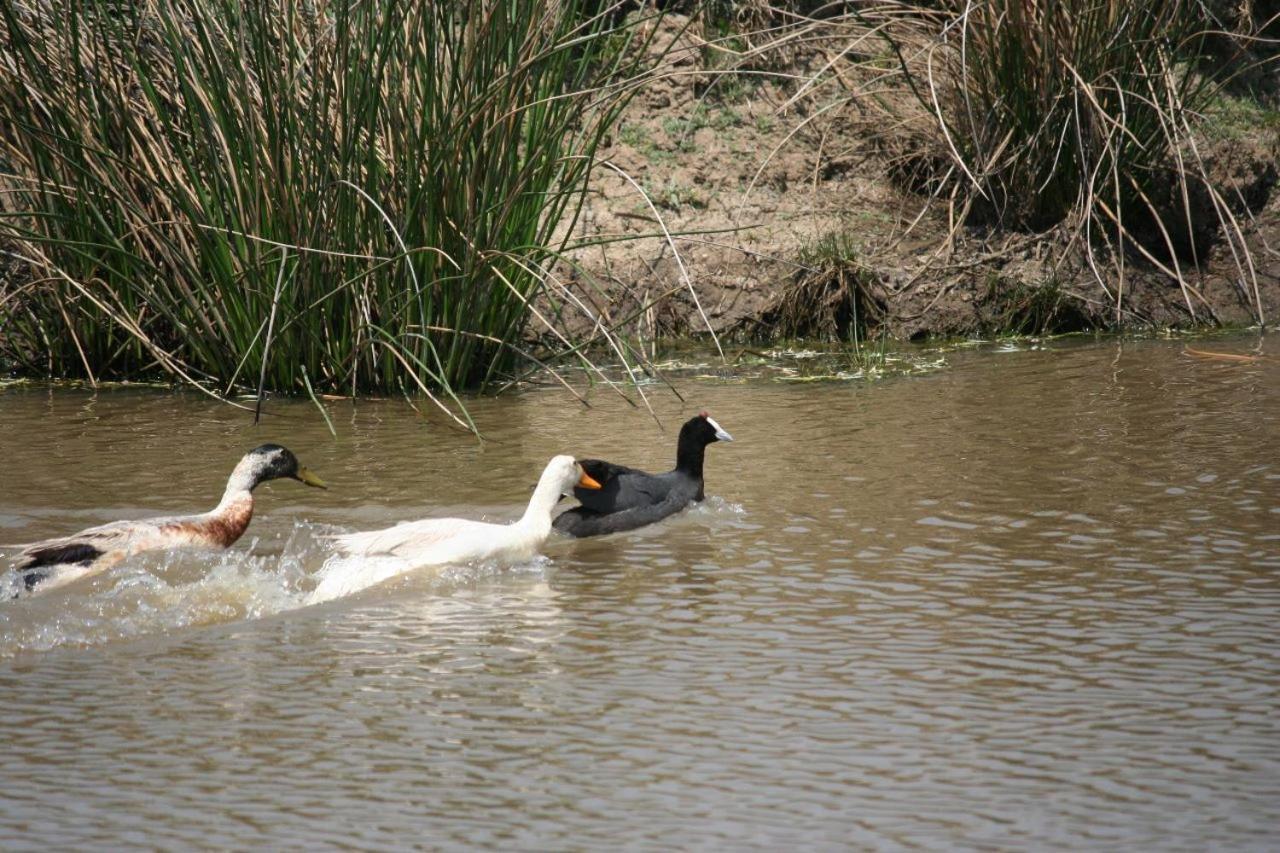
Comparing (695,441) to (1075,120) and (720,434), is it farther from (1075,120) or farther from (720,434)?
(1075,120)

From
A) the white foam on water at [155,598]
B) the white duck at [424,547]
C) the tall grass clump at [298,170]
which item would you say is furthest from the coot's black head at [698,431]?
the white foam on water at [155,598]

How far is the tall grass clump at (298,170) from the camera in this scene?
7734mm

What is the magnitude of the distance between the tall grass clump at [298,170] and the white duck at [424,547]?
6.34 ft

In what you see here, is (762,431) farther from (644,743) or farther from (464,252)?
(644,743)

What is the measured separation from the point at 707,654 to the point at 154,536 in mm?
2187

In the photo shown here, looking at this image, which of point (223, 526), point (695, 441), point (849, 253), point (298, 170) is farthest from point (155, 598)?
point (849, 253)

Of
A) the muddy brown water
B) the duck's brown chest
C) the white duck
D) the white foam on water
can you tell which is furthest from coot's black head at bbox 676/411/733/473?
the duck's brown chest

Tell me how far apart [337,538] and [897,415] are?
308 cm

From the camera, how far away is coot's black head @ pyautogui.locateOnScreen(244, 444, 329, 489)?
620 centimetres

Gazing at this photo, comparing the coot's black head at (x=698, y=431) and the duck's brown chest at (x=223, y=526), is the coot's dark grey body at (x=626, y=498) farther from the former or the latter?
the duck's brown chest at (x=223, y=526)

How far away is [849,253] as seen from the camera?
10.2 metres

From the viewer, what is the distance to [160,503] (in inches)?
254

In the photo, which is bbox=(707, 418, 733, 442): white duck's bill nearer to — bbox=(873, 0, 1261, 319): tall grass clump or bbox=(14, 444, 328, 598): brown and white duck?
bbox=(14, 444, 328, 598): brown and white duck

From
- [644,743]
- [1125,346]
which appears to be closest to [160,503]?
[644,743]
